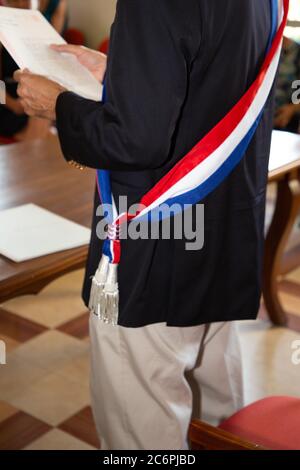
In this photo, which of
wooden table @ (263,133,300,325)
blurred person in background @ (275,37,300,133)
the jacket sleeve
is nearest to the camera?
the jacket sleeve

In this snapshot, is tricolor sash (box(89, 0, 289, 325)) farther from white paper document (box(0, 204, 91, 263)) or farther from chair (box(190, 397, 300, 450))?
chair (box(190, 397, 300, 450))

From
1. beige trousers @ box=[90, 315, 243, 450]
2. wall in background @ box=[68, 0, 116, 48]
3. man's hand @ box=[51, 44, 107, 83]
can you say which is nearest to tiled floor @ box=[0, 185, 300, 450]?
beige trousers @ box=[90, 315, 243, 450]

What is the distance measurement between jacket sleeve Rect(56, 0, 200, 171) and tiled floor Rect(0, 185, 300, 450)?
124cm

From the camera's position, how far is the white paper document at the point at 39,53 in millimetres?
1580

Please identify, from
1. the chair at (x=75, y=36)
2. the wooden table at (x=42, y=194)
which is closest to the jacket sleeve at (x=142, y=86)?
the wooden table at (x=42, y=194)

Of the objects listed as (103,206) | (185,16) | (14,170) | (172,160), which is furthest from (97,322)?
(14,170)

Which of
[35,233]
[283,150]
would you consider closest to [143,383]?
[35,233]

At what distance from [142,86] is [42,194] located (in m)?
0.93

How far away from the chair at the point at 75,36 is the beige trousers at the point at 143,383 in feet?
15.1

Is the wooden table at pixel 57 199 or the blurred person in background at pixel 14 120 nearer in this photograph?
the wooden table at pixel 57 199

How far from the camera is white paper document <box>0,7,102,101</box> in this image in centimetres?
158

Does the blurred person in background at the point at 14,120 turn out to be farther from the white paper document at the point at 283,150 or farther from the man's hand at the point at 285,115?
the white paper document at the point at 283,150

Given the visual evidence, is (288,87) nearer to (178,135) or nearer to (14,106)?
(14,106)
